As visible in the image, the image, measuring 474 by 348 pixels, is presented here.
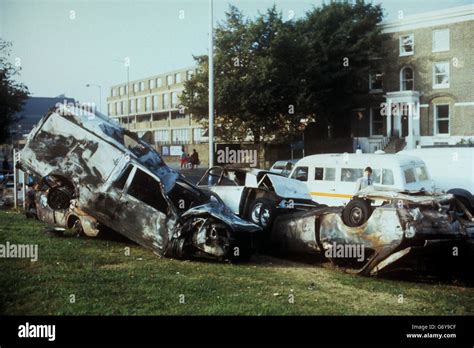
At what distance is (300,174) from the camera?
10.3m

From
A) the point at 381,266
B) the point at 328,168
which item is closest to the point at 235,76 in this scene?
the point at 328,168

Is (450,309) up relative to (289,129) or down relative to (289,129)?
down

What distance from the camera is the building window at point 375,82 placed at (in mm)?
14987

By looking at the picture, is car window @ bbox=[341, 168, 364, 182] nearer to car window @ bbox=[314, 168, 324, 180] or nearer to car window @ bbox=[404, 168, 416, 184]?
car window @ bbox=[314, 168, 324, 180]

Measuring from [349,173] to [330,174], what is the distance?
18.2 inches

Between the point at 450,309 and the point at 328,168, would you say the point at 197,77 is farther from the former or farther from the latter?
the point at 450,309

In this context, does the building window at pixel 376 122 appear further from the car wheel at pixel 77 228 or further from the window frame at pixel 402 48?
the car wheel at pixel 77 228

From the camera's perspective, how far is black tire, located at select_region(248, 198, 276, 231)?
290 inches

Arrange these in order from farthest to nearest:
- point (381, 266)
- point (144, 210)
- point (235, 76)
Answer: point (235, 76)
point (144, 210)
point (381, 266)

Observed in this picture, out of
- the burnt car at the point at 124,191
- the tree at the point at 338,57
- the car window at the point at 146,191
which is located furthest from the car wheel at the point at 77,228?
the tree at the point at 338,57

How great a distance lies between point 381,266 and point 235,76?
17.3 ft

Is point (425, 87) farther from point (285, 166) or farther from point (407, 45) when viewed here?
point (285, 166)

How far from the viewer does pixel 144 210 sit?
632 cm

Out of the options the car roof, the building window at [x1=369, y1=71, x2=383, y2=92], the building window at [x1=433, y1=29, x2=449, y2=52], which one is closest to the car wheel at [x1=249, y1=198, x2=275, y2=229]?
the car roof
